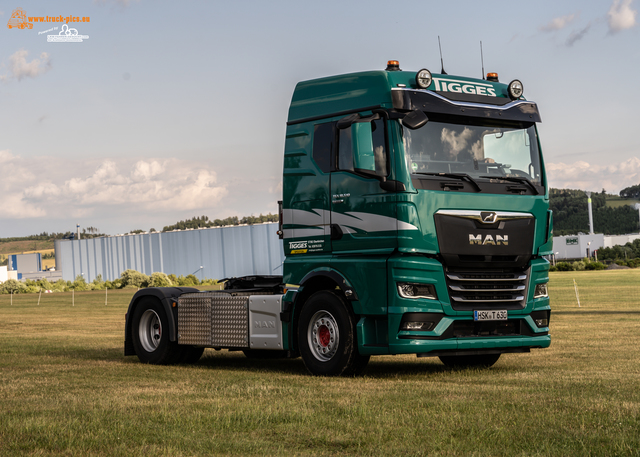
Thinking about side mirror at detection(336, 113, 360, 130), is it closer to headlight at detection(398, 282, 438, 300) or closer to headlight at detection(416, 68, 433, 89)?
headlight at detection(416, 68, 433, 89)

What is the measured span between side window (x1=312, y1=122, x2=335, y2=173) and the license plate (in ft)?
8.90

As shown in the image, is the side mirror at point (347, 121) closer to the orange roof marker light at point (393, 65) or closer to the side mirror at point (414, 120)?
the side mirror at point (414, 120)

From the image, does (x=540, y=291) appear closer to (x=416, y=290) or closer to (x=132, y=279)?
(x=416, y=290)

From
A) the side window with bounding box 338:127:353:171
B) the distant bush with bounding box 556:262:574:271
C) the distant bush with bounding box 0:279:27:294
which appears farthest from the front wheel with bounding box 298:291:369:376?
the distant bush with bounding box 556:262:574:271

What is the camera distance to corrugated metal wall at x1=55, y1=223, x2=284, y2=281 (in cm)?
7538

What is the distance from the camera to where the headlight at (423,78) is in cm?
1049

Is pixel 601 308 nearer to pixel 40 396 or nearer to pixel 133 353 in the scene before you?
pixel 133 353

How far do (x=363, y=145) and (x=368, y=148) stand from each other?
77mm

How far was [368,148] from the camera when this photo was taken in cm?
1027

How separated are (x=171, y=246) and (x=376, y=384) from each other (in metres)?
74.6

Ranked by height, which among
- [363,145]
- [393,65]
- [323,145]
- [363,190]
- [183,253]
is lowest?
[363,190]

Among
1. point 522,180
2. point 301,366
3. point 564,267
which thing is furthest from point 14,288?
point 522,180

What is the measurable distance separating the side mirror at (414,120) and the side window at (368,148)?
0.31 metres

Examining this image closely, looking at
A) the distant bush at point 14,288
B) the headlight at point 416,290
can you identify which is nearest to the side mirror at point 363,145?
the headlight at point 416,290
